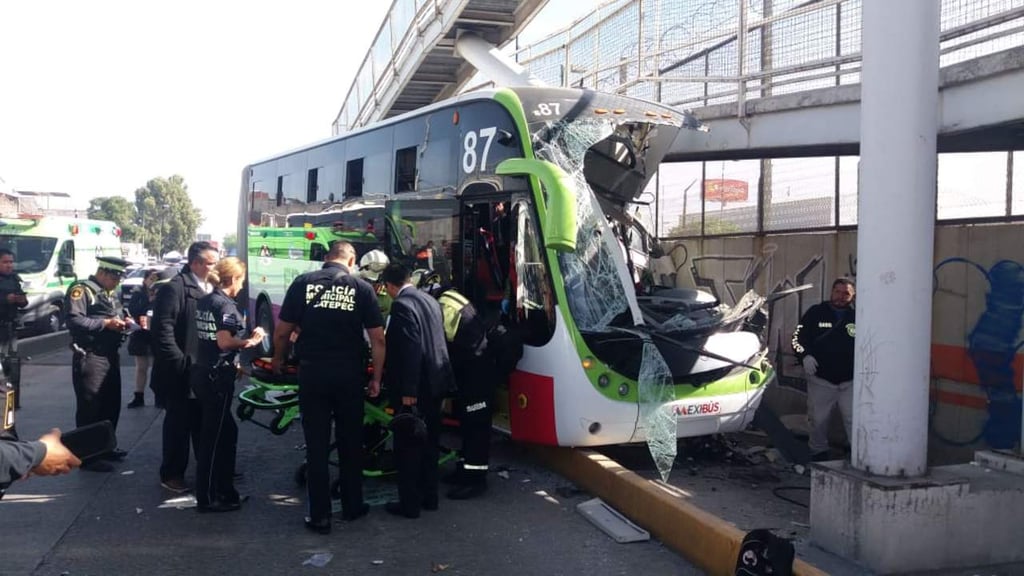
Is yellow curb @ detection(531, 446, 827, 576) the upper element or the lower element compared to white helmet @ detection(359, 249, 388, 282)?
lower

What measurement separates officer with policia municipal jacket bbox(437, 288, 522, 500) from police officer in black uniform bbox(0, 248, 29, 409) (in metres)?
5.62

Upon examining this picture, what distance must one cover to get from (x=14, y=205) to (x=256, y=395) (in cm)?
3900

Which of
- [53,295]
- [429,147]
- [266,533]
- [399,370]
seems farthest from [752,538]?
[53,295]

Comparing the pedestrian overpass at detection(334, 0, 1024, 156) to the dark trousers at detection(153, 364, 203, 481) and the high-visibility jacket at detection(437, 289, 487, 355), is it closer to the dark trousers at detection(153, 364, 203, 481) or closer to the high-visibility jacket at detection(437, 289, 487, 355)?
the high-visibility jacket at detection(437, 289, 487, 355)

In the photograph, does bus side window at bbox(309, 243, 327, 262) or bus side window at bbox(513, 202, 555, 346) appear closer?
bus side window at bbox(513, 202, 555, 346)

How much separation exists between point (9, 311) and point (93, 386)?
2795 mm

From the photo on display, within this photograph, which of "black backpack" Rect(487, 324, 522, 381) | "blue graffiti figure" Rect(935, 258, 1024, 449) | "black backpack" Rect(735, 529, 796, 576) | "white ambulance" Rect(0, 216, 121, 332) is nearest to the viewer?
"black backpack" Rect(735, 529, 796, 576)

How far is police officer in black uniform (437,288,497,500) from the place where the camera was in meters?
6.72

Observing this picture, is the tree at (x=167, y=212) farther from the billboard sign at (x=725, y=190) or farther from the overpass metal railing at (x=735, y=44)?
the billboard sign at (x=725, y=190)

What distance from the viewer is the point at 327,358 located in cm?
576

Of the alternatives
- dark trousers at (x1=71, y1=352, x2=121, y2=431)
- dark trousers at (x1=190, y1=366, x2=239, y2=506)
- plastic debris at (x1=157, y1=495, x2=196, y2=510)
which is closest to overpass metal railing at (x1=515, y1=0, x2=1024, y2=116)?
dark trousers at (x1=190, y1=366, x2=239, y2=506)

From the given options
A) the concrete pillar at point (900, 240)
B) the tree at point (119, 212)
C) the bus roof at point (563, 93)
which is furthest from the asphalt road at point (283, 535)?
the tree at point (119, 212)

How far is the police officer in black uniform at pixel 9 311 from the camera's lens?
934cm

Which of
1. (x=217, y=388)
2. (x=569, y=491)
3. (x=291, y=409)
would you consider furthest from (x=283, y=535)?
(x=569, y=491)
